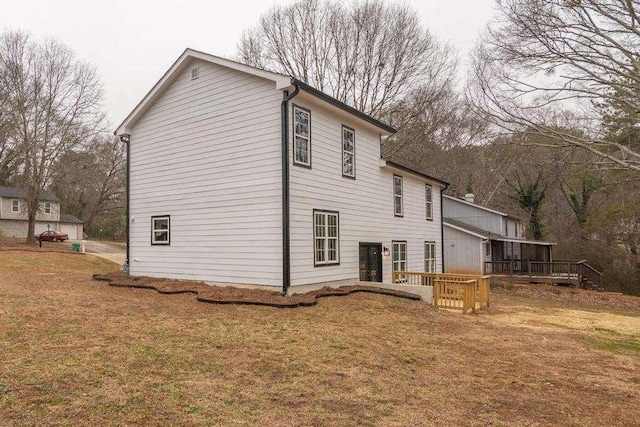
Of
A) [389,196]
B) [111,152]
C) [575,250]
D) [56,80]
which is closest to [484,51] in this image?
[389,196]

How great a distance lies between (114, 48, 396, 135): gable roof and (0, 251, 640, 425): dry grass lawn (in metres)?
5.73

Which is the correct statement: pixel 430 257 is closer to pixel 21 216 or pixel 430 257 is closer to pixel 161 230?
pixel 161 230

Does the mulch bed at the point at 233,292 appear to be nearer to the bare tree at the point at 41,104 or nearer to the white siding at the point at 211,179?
the white siding at the point at 211,179

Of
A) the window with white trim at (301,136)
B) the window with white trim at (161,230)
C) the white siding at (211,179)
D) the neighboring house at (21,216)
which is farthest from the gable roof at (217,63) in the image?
the neighboring house at (21,216)

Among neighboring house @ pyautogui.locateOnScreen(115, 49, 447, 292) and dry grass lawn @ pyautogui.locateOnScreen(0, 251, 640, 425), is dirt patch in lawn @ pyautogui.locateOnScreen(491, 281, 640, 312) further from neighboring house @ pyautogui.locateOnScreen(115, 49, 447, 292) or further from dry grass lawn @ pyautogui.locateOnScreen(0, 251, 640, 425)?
dry grass lawn @ pyautogui.locateOnScreen(0, 251, 640, 425)

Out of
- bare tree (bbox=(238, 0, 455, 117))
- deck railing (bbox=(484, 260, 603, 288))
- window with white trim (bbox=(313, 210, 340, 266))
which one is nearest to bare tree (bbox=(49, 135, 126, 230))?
bare tree (bbox=(238, 0, 455, 117))

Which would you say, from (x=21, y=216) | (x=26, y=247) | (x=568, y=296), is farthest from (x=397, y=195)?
(x=21, y=216)

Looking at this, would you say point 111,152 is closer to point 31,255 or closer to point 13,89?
point 13,89

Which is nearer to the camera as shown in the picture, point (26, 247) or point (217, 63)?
point (217, 63)

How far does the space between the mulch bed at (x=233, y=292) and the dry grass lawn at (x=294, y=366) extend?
0.94 feet

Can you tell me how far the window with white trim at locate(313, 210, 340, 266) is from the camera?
12.0 meters

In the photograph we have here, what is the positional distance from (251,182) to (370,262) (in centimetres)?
556

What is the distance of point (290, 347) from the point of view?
6695mm

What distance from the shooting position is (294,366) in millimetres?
5812
